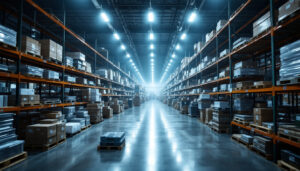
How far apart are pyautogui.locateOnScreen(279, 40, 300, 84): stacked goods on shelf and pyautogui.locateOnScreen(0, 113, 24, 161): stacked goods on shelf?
642 cm

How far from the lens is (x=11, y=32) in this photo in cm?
392

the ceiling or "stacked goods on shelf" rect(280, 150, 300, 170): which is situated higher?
the ceiling

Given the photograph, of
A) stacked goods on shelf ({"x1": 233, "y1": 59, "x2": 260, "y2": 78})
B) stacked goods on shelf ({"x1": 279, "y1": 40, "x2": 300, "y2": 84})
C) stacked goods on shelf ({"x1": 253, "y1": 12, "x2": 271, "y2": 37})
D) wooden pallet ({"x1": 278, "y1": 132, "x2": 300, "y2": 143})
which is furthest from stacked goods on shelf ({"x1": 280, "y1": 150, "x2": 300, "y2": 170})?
stacked goods on shelf ({"x1": 253, "y1": 12, "x2": 271, "y2": 37})

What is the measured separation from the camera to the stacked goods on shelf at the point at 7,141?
3260 mm

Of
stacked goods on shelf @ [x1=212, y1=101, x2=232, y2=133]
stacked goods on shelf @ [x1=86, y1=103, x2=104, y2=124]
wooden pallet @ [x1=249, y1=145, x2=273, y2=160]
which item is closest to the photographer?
wooden pallet @ [x1=249, y1=145, x2=273, y2=160]

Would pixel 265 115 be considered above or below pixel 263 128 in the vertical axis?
above

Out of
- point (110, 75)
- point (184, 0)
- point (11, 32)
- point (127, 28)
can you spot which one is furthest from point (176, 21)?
point (11, 32)

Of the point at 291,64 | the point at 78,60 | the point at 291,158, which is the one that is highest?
the point at 78,60

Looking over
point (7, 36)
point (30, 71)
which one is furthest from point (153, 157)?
point (7, 36)

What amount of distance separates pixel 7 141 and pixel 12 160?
1.56 ft

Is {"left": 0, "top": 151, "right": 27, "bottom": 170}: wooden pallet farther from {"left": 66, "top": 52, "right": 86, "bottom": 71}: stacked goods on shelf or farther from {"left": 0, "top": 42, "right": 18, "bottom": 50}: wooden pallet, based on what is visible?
{"left": 66, "top": 52, "right": 86, "bottom": 71}: stacked goods on shelf

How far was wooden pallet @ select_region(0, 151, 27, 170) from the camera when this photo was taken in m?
3.16

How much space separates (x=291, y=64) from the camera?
3119mm

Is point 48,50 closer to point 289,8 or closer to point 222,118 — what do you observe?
point 289,8
